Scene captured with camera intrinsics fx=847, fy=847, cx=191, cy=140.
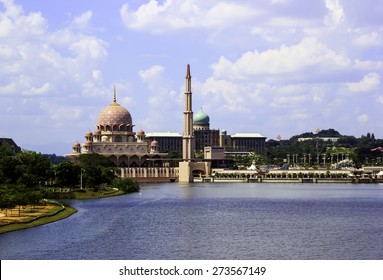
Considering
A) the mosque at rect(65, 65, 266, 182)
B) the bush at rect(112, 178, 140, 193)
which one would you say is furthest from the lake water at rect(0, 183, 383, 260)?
the mosque at rect(65, 65, 266, 182)

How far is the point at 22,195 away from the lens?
238 feet

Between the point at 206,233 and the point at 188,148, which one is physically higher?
the point at 188,148

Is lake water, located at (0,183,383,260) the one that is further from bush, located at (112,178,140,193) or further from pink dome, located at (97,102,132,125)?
pink dome, located at (97,102,132,125)

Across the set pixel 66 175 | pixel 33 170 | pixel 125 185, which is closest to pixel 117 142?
pixel 125 185

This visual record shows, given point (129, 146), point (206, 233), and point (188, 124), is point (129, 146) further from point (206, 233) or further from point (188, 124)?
point (206, 233)

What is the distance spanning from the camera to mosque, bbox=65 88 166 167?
185000 millimetres

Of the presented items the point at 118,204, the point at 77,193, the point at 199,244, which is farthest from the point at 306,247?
the point at 77,193

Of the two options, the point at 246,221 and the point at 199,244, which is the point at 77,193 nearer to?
the point at 246,221

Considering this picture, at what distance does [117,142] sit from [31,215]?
11718 centimetres

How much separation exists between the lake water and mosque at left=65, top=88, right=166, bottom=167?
9190cm

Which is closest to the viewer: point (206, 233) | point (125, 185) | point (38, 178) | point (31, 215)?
point (206, 233)

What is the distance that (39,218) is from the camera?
221ft

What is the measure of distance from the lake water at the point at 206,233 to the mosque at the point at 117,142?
9190 centimetres

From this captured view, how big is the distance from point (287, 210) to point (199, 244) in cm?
3268
